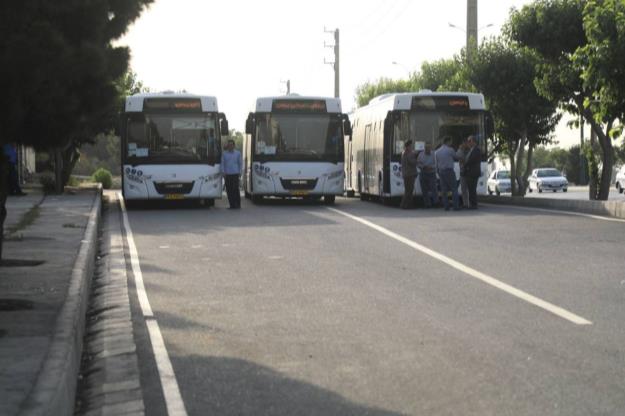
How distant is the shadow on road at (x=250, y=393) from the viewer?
23.2 feet

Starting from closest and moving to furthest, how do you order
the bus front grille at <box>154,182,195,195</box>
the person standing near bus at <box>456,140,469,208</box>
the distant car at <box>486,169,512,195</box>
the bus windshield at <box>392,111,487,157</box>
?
the person standing near bus at <box>456,140,469,208</box> < the bus front grille at <box>154,182,195,195</box> < the bus windshield at <box>392,111,487,157</box> < the distant car at <box>486,169,512,195</box>

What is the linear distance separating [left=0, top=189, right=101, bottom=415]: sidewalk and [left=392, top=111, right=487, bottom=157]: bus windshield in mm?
11784

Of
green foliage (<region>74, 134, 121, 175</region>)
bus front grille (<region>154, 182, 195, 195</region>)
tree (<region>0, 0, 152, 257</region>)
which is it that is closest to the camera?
tree (<region>0, 0, 152, 257</region>)

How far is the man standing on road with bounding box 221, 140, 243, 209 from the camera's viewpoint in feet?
99.3

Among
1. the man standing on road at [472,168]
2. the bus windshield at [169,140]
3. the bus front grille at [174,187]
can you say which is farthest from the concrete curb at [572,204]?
the bus front grille at [174,187]

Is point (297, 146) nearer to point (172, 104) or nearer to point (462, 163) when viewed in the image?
point (172, 104)

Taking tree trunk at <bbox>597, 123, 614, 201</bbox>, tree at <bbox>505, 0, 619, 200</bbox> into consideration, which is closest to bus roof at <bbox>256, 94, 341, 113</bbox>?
tree at <bbox>505, 0, 619, 200</bbox>

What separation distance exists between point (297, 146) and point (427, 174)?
449 cm

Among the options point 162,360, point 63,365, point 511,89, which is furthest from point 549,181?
point 63,365

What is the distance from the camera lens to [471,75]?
43438 mm

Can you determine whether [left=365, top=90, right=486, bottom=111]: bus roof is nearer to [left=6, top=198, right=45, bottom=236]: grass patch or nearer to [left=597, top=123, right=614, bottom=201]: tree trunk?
[left=597, top=123, right=614, bottom=201]: tree trunk

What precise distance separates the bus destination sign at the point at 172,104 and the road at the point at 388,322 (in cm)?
1147

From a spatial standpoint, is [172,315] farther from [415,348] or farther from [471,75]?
[471,75]

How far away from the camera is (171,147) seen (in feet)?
102
